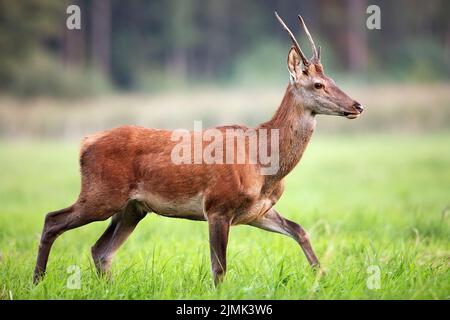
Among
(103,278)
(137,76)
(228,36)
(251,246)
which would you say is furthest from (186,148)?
(228,36)

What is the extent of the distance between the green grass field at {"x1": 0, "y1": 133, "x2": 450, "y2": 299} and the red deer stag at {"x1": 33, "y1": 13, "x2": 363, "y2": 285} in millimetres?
387

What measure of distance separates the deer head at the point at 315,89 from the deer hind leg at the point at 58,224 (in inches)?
78.1

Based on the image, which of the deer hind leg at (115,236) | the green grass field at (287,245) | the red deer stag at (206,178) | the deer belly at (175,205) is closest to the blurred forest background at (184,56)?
the green grass field at (287,245)

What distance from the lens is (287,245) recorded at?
327 inches

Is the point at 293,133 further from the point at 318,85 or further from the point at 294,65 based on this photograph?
the point at 294,65

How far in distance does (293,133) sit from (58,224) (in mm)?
2180

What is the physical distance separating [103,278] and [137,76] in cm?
3677

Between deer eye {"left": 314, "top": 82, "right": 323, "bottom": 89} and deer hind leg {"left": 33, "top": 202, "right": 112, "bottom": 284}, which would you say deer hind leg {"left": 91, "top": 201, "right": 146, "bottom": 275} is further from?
deer eye {"left": 314, "top": 82, "right": 323, "bottom": 89}

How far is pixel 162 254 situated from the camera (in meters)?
7.86

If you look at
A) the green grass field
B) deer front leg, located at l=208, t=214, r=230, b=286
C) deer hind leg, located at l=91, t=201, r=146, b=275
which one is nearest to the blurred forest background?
the green grass field

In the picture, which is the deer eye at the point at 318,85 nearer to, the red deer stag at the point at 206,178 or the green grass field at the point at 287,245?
the red deer stag at the point at 206,178

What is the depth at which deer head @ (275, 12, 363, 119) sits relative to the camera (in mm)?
6355

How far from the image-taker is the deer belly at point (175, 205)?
648 centimetres

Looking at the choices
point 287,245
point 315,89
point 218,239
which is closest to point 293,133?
point 315,89
